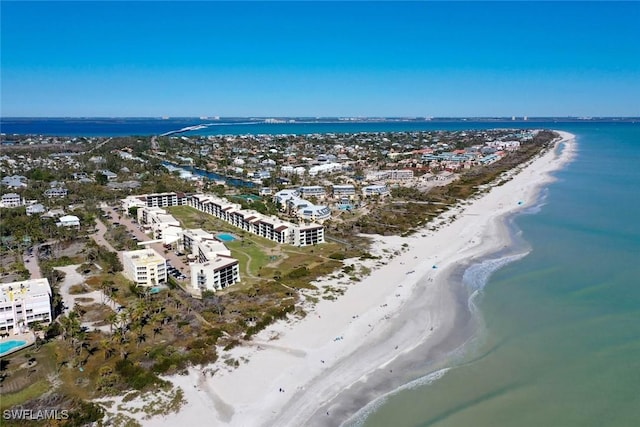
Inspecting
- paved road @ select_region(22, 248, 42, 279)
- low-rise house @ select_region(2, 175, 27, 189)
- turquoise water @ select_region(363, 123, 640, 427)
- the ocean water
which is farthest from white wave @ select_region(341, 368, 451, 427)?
low-rise house @ select_region(2, 175, 27, 189)

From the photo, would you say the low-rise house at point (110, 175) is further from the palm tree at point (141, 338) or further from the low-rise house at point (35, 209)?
the palm tree at point (141, 338)

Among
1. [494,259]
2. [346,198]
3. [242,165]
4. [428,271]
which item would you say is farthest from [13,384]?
[242,165]

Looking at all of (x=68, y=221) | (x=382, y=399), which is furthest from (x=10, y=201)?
(x=382, y=399)

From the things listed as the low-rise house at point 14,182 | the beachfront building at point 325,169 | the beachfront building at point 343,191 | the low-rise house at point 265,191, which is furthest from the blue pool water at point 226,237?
the low-rise house at point 14,182

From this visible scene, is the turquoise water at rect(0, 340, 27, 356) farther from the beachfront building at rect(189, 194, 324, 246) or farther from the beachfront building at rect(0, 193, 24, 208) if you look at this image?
the beachfront building at rect(0, 193, 24, 208)

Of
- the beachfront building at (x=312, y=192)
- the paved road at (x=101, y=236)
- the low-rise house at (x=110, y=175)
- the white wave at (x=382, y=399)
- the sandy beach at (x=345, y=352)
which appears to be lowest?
the white wave at (x=382, y=399)

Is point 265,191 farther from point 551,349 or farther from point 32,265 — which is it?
point 551,349
